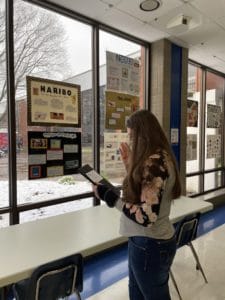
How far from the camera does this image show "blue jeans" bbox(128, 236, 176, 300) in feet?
4.38

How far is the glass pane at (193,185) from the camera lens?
4987mm

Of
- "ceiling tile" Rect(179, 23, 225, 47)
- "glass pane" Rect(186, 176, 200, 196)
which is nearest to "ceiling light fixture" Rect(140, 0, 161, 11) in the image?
"ceiling tile" Rect(179, 23, 225, 47)

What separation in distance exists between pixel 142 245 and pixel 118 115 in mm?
2262

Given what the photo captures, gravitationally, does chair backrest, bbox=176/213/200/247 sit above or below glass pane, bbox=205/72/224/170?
below

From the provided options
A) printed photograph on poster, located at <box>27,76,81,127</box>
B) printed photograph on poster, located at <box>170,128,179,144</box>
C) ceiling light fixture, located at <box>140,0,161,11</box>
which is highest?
ceiling light fixture, located at <box>140,0,161,11</box>

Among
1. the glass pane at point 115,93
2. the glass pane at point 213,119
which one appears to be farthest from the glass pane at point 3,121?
the glass pane at point 213,119

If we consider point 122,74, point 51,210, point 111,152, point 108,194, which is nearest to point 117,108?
point 122,74

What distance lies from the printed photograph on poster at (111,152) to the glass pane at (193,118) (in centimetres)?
184

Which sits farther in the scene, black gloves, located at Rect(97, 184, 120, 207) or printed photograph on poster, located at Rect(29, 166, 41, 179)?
printed photograph on poster, located at Rect(29, 166, 41, 179)

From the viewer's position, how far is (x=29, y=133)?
8.59 feet

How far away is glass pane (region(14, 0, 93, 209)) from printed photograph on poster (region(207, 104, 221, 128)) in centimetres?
306

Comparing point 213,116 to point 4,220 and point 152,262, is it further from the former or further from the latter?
point 152,262

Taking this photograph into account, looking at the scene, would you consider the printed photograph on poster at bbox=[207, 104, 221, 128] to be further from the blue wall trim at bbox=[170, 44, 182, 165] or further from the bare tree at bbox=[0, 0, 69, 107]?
the bare tree at bbox=[0, 0, 69, 107]

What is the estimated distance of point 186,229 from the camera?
224cm
